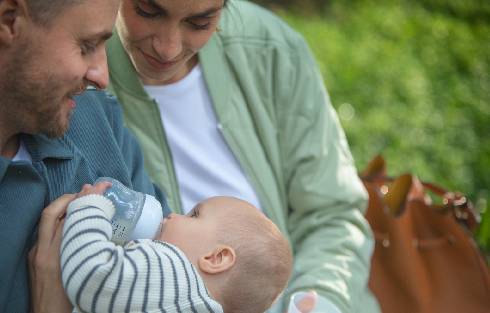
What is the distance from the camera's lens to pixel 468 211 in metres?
3.42

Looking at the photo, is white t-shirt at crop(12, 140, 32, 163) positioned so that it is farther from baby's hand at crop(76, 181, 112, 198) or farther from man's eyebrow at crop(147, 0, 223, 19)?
man's eyebrow at crop(147, 0, 223, 19)

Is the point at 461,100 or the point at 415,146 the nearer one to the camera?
the point at 415,146

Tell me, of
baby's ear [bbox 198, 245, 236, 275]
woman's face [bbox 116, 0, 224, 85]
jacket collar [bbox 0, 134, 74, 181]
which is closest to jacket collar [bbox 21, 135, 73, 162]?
jacket collar [bbox 0, 134, 74, 181]

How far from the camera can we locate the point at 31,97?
2217 mm

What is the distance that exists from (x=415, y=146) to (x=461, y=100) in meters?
0.79

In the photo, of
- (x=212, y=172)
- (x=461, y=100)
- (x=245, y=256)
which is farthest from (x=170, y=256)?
(x=461, y=100)

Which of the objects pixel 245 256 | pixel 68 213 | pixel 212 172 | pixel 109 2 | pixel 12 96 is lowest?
pixel 212 172

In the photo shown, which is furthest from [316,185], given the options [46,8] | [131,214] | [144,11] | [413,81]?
[413,81]

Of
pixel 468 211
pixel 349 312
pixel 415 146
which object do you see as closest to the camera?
pixel 349 312

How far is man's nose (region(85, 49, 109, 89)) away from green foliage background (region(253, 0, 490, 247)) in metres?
3.29

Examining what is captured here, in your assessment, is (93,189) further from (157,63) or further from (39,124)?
(157,63)

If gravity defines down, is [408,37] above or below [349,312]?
below

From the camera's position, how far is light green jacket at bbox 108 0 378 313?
3.10 m

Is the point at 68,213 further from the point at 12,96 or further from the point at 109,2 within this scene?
the point at 109,2
